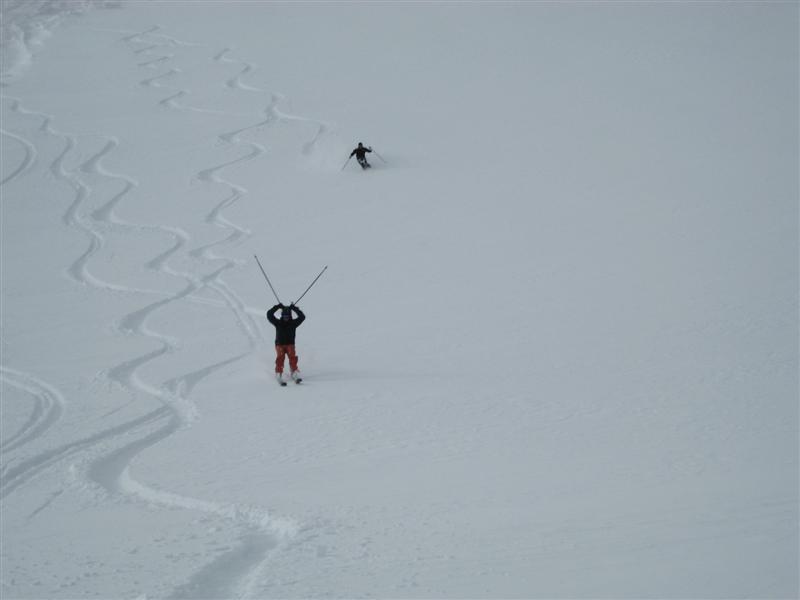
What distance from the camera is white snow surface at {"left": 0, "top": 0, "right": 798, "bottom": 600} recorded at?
5086 millimetres

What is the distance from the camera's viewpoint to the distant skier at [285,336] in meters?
8.84

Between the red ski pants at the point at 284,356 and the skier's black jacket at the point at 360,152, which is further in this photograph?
the skier's black jacket at the point at 360,152

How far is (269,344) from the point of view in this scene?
10555 millimetres

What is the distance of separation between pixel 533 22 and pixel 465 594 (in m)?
32.3

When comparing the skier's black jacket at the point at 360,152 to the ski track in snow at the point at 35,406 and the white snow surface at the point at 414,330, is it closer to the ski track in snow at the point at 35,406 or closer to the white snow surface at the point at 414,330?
the white snow surface at the point at 414,330

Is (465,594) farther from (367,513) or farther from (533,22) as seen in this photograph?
(533,22)

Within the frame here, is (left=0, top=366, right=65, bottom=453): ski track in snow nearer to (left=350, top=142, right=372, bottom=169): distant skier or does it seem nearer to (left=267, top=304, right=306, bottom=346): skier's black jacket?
(left=267, top=304, right=306, bottom=346): skier's black jacket

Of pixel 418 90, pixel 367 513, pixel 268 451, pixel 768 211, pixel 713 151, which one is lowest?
pixel 367 513

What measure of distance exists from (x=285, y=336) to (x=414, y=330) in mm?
2190

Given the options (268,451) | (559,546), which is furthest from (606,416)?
(268,451)

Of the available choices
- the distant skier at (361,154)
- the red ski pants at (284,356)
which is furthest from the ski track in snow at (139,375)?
the distant skier at (361,154)

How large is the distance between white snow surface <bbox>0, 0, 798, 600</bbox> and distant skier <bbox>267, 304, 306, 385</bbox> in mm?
235

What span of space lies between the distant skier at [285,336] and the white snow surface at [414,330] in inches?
9.2

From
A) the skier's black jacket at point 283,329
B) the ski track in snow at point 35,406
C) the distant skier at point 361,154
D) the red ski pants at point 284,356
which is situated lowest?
the ski track in snow at point 35,406
